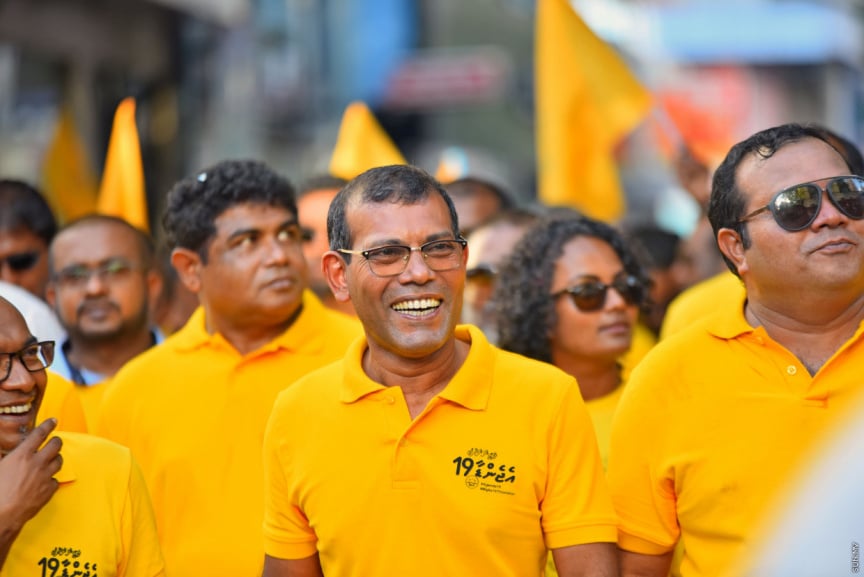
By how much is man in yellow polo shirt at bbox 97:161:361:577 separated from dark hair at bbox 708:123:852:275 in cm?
172

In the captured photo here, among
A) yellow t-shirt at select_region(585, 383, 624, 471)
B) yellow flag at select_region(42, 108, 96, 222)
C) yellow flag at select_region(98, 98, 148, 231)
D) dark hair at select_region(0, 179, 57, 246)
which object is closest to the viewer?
yellow t-shirt at select_region(585, 383, 624, 471)

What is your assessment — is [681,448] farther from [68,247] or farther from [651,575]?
[68,247]

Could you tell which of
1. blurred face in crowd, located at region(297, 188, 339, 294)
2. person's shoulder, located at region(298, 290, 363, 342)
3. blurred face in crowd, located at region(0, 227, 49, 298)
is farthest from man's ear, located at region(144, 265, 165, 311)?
person's shoulder, located at region(298, 290, 363, 342)

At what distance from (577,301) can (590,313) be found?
0.24 feet

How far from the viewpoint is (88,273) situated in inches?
261

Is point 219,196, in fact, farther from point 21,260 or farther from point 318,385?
point 21,260

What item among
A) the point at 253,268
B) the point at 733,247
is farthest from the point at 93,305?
the point at 733,247

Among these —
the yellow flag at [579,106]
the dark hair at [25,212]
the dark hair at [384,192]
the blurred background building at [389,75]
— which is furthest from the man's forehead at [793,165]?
the blurred background building at [389,75]

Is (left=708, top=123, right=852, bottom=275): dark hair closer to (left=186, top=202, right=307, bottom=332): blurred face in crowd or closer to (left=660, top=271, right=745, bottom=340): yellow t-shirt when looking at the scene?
(left=186, top=202, right=307, bottom=332): blurred face in crowd

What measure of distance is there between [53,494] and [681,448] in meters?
1.76

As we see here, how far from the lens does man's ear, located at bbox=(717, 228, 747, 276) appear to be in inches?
167

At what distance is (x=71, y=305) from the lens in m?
6.59

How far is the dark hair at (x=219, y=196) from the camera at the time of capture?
5707mm

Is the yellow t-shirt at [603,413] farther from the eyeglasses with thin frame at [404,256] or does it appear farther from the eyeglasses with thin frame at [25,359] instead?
the eyeglasses with thin frame at [25,359]
